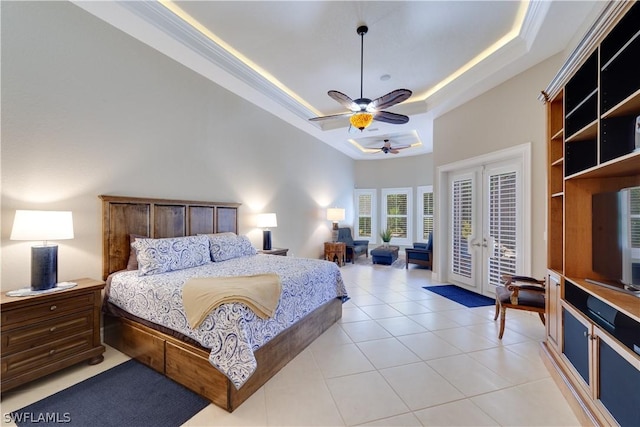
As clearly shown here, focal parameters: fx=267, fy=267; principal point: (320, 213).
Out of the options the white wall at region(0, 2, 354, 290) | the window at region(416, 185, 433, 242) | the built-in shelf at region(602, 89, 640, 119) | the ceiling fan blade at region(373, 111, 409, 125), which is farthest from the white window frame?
the built-in shelf at region(602, 89, 640, 119)

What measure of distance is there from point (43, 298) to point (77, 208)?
3.09 feet

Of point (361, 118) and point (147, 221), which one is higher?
point (361, 118)

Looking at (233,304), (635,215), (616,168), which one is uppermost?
(616,168)

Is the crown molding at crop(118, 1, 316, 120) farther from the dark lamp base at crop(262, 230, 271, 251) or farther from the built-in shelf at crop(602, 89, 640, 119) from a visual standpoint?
the built-in shelf at crop(602, 89, 640, 119)

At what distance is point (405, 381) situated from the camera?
213cm

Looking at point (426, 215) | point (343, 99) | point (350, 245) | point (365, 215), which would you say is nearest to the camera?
point (343, 99)

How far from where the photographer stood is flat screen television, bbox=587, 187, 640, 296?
1729 millimetres

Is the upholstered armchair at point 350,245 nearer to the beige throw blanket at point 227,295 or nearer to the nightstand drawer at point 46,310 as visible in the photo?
the beige throw blanket at point 227,295

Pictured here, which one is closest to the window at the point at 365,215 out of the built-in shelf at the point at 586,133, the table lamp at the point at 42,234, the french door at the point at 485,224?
the french door at the point at 485,224

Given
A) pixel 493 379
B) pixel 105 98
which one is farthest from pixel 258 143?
pixel 493 379

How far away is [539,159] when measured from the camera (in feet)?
11.1

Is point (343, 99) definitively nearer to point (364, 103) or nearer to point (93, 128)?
point (364, 103)

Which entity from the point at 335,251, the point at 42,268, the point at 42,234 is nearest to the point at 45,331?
the point at 42,268

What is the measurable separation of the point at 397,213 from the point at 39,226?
27.4 feet
